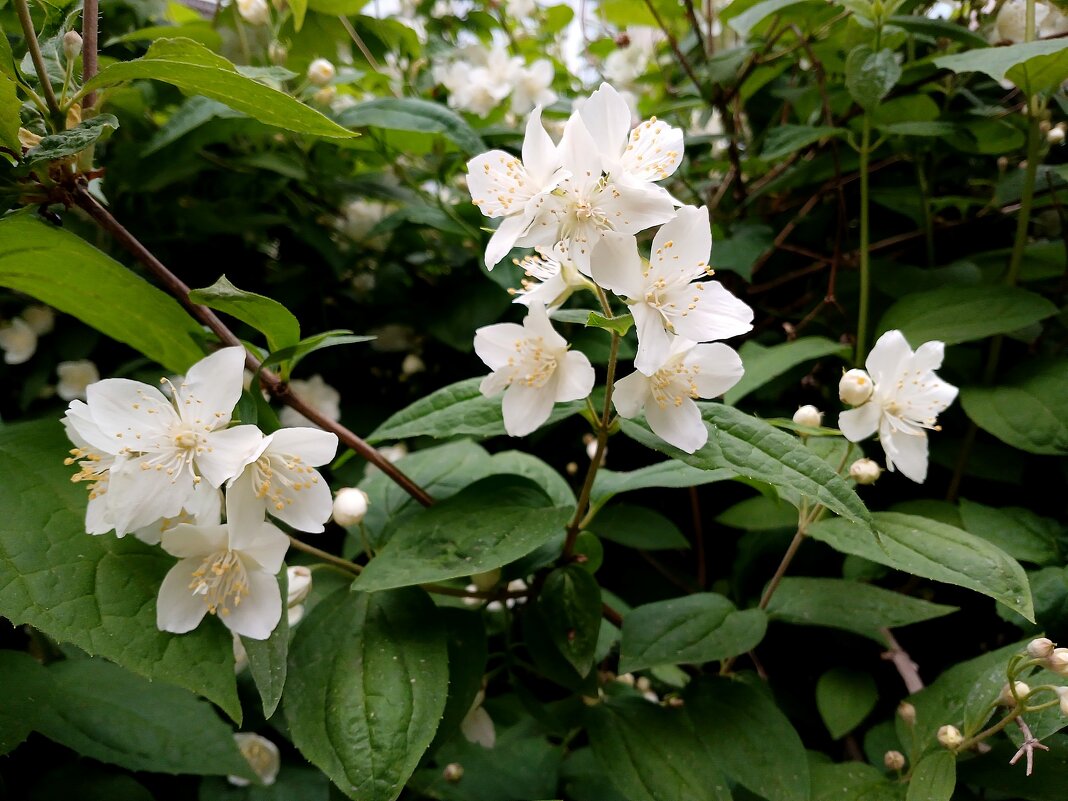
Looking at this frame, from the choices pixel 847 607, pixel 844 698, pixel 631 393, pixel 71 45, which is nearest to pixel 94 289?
pixel 71 45

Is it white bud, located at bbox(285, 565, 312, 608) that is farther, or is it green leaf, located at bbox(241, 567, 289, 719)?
white bud, located at bbox(285, 565, 312, 608)

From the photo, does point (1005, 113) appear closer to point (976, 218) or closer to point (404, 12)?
point (976, 218)

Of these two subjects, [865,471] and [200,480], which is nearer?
[200,480]

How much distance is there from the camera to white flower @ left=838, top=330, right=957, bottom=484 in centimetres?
79

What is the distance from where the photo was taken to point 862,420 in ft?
2.60

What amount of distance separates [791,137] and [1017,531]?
0.70 m

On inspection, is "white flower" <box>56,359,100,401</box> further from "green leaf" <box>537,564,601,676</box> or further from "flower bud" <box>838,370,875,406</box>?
"flower bud" <box>838,370,875,406</box>

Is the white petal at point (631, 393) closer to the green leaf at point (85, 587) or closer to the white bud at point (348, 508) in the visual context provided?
the white bud at point (348, 508)

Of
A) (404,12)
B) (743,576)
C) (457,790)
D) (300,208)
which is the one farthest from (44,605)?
(404,12)

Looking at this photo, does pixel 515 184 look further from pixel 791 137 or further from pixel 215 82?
pixel 791 137

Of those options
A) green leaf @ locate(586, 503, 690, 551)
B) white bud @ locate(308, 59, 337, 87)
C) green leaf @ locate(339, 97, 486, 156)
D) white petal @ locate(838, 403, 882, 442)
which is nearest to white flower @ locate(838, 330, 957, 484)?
white petal @ locate(838, 403, 882, 442)

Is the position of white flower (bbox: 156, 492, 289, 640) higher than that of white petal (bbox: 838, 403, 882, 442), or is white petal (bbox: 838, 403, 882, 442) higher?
white petal (bbox: 838, 403, 882, 442)

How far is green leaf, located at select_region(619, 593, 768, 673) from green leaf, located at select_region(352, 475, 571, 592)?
0.19 m

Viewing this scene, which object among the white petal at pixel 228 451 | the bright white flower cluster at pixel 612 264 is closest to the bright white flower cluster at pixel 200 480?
the white petal at pixel 228 451
